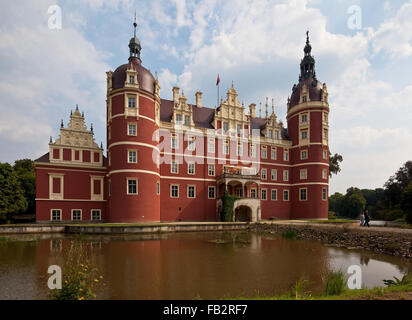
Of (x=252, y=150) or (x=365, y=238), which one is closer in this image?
(x=365, y=238)

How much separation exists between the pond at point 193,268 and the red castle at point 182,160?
Answer: 13371 mm

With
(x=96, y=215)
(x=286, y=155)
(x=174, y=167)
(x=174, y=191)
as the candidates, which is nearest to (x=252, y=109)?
(x=286, y=155)

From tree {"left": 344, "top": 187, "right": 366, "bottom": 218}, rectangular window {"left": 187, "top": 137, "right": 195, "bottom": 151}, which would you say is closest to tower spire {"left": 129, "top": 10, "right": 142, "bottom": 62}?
rectangular window {"left": 187, "top": 137, "right": 195, "bottom": 151}

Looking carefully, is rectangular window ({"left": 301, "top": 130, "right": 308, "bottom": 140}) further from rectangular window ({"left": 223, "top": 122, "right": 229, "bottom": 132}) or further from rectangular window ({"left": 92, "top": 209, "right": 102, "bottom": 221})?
rectangular window ({"left": 92, "top": 209, "right": 102, "bottom": 221})

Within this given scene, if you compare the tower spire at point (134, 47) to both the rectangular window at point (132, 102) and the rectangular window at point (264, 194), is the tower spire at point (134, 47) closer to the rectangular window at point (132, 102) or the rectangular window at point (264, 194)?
the rectangular window at point (132, 102)

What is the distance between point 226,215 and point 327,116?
23.7 metres

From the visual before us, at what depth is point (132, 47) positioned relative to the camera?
3181cm

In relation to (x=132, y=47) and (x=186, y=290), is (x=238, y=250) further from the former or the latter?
(x=132, y=47)

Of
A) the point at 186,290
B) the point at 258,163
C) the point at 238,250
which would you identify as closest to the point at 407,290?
the point at 186,290

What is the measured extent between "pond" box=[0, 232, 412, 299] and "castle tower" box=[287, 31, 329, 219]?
22.7 metres

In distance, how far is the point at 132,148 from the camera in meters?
26.9

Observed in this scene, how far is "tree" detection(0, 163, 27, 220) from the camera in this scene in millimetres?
29812

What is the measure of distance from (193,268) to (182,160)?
2249 centimetres

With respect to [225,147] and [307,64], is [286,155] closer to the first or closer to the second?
[225,147]
